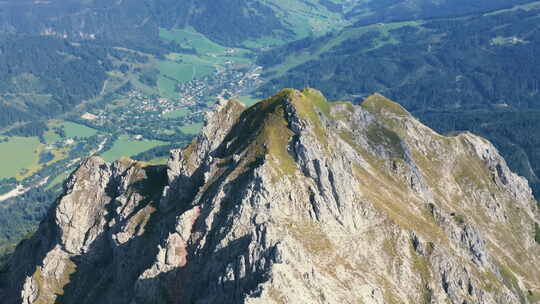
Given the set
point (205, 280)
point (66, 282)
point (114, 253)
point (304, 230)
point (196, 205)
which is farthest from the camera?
point (66, 282)

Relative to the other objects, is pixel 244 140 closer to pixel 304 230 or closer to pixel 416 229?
pixel 304 230

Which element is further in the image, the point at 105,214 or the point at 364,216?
the point at 105,214

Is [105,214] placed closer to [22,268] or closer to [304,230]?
[22,268]

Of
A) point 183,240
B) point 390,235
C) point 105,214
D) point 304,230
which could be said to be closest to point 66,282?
point 105,214

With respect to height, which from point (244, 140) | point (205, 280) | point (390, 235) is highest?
point (244, 140)

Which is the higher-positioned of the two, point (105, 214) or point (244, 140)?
point (244, 140)

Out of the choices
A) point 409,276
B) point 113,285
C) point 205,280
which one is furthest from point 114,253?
point 409,276

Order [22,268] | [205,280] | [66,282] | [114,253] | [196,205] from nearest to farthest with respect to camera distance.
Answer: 1. [205,280]
2. [196,205]
3. [114,253]
4. [66,282]
5. [22,268]
